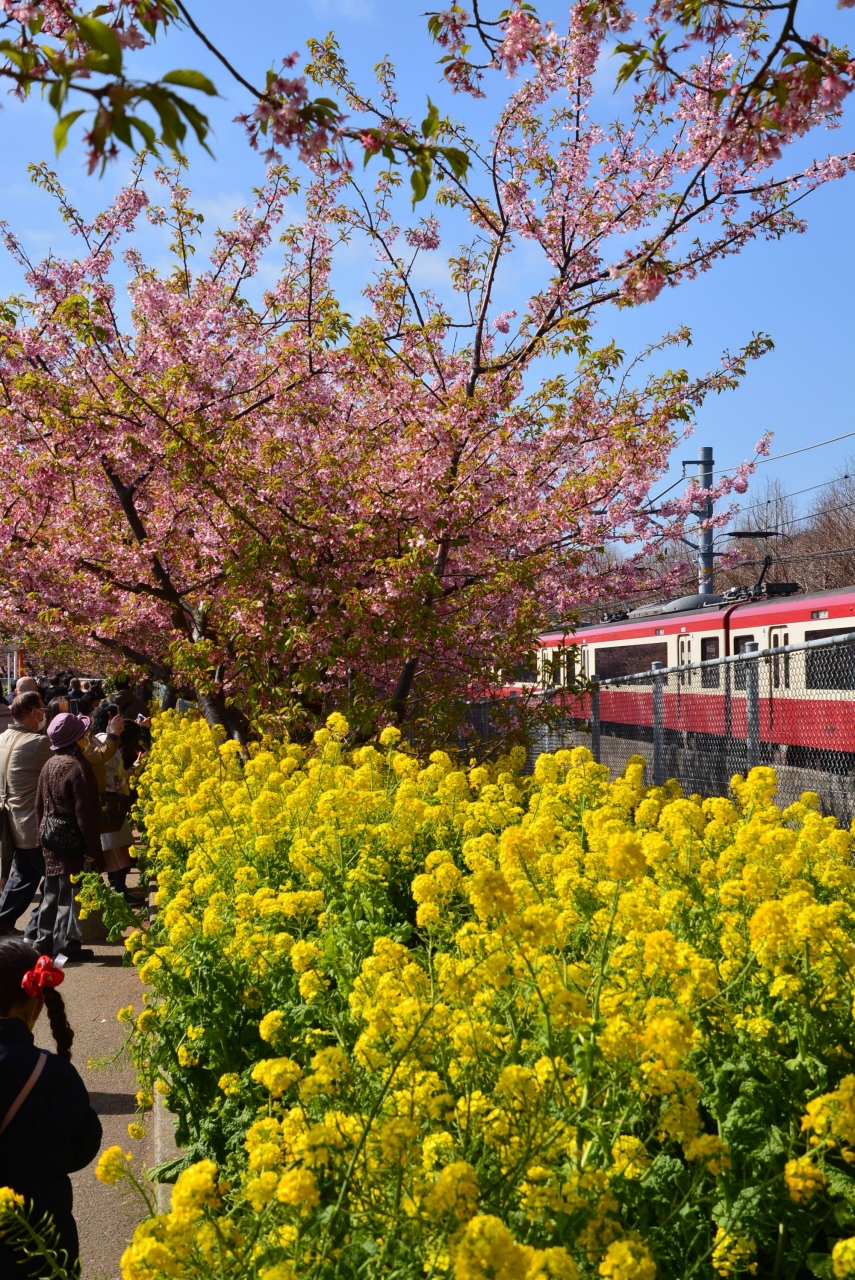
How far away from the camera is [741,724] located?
14.7 meters

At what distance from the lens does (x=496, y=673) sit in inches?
412

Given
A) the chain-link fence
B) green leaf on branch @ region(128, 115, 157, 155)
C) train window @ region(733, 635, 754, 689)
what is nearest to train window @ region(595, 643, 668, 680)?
the chain-link fence

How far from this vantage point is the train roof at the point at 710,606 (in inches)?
711

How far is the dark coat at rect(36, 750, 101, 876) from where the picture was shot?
27.0ft

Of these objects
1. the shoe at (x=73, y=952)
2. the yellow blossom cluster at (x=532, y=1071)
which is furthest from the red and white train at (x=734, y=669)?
the yellow blossom cluster at (x=532, y=1071)

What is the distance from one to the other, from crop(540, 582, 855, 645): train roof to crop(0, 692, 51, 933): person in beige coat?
318 inches

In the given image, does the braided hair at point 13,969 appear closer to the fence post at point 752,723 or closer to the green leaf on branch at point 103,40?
the green leaf on branch at point 103,40

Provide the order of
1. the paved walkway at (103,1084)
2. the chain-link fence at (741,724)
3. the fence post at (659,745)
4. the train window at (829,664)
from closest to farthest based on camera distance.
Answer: the paved walkway at (103,1084) → the chain-link fence at (741,724) → the fence post at (659,745) → the train window at (829,664)

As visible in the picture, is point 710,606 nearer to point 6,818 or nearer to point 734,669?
point 734,669

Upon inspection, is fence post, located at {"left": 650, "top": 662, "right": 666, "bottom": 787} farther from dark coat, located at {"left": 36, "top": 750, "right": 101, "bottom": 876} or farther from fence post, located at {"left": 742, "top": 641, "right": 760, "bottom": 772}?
dark coat, located at {"left": 36, "top": 750, "right": 101, "bottom": 876}

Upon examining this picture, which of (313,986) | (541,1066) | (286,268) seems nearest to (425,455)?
(286,268)

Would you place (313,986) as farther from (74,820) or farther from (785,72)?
(74,820)

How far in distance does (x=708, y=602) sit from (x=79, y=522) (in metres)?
13.5

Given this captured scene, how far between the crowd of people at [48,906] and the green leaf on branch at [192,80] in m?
2.30
